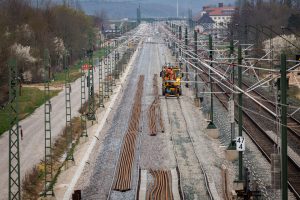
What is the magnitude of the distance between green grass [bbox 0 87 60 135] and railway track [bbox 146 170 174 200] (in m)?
13.5

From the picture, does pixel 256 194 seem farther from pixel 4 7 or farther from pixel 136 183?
pixel 4 7

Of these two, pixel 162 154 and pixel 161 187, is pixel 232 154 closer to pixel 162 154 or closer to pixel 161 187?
pixel 162 154

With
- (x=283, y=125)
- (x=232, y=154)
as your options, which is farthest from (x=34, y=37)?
(x=283, y=125)

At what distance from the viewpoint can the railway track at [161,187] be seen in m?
21.7

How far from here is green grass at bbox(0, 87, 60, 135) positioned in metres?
39.4

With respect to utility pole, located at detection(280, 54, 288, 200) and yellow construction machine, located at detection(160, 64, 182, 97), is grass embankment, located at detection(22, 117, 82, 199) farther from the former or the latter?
yellow construction machine, located at detection(160, 64, 182, 97)

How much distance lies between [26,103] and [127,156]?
21.1 meters

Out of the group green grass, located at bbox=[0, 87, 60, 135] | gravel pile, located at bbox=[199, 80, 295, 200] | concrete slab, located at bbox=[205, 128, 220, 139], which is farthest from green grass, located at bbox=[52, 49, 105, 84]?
concrete slab, located at bbox=[205, 128, 220, 139]

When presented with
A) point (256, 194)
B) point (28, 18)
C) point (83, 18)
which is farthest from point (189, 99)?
point (83, 18)

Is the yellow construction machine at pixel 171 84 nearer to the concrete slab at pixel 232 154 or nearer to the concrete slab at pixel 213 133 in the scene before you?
the concrete slab at pixel 213 133

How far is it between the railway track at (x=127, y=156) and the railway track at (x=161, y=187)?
0.93 metres

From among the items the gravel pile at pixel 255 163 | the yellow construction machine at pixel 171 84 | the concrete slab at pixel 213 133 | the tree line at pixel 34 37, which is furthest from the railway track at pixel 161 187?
the yellow construction machine at pixel 171 84

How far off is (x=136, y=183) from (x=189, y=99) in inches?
1001

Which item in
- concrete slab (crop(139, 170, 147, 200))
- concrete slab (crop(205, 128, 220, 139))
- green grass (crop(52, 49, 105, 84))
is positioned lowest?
concrete slab (crop(139, 170, 147, 200))
